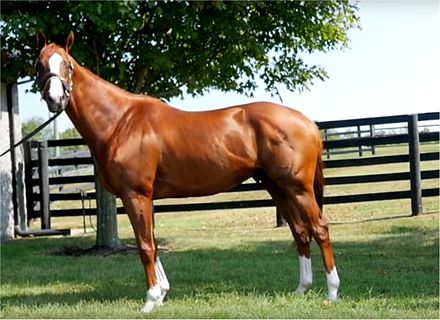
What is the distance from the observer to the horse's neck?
18.5 ft

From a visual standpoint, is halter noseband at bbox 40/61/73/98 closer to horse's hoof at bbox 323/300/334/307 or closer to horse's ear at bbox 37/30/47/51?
horse's ear at bbox 37/30/47/51

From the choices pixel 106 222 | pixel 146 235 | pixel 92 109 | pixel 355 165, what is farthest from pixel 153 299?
pixel 355 165

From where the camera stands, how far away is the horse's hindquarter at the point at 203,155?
557 cm

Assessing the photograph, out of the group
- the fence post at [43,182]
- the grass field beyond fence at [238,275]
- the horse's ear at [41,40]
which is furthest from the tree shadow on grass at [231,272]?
the fence post at [43,182]

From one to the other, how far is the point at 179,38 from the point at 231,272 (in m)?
3.58

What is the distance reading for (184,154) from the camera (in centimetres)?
557

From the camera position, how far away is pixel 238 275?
6.99 metres

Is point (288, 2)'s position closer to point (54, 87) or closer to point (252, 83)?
point (252, 83)

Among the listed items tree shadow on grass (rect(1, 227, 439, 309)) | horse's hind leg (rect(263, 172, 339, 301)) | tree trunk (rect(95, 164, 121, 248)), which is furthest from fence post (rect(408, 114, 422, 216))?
horse's hind leg (rect(263, 172, 339, 301))

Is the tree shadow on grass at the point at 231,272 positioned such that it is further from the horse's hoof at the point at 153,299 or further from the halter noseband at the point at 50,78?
the halter noseband at the point at 50,78

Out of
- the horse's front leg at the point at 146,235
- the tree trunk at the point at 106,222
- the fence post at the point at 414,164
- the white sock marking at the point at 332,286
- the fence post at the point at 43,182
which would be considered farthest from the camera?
the fence post at the point at 43,182

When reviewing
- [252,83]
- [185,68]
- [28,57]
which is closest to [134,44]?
[185,68]

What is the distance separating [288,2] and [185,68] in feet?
5.67

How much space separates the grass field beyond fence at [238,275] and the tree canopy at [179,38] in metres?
2.53
